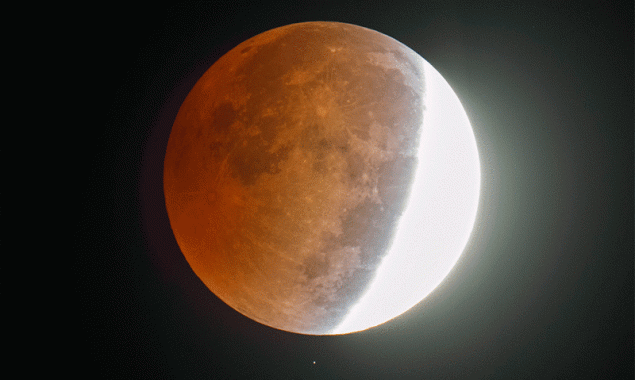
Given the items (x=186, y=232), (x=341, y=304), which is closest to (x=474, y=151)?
(x=341, y=304)

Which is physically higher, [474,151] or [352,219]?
[474,151]

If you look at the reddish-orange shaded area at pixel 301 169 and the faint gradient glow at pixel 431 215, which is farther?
the faint gradient glow at pixel 431 215

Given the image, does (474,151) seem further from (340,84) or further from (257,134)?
(257,134)

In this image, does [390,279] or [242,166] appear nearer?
[242,166]

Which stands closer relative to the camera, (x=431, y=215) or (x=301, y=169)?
(x=301, y=169)

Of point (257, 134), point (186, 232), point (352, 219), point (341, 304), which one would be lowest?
point (341, 304)

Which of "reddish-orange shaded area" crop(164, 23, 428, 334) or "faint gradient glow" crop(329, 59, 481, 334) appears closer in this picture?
"reddish-orange shaded area" crop(164, 23, 428, 334)

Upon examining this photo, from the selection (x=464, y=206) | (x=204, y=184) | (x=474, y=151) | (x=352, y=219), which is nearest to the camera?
(x=352, y=219)

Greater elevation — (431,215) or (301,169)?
(301,169)
